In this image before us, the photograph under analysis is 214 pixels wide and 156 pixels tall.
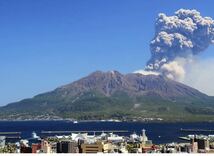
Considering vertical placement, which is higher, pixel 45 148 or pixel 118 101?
pixel 118 101

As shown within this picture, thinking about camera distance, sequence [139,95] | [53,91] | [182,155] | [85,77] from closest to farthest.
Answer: [182,155] → [139,95] → [53,91] → [85,77]

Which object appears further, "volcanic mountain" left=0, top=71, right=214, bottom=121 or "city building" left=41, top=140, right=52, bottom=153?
"volcanic mountain" left=0, top=71, right=214, bottom=121

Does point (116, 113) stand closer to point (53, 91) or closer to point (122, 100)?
point (122, 100)

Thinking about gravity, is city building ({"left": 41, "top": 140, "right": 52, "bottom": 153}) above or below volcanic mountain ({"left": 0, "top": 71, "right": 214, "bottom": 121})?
below

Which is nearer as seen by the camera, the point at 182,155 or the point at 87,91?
the point at 182,155

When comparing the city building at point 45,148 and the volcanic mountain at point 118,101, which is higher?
the volcanic mountain at point 118,101

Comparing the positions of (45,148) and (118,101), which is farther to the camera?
(118,101)

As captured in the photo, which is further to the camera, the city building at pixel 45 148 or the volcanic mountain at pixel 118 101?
the volcanic mountain at pixel 118 101

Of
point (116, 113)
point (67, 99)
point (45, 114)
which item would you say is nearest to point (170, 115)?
point (116, 113)
